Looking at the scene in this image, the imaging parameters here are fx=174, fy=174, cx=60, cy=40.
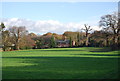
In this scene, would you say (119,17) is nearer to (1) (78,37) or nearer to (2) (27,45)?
(2) (27,45)

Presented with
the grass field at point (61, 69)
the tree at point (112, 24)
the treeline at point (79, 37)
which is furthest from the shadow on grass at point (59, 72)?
the tree at point (112, 24)

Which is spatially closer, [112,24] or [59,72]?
[59,72]

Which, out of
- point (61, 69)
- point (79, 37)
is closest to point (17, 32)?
point (79, 37)

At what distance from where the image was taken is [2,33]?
1543 inches

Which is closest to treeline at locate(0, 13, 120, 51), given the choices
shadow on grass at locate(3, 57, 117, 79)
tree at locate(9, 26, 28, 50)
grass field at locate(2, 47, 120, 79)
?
tree at locate(9, 26, 28, 50)

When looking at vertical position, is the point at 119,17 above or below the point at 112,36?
above

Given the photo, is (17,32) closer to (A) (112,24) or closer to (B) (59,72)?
(A) (112,24)

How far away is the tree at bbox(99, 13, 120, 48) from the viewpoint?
3284cm

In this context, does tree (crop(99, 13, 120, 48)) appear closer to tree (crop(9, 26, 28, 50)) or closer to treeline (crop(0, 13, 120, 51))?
treeline (crop(0, 13, 120, 51))

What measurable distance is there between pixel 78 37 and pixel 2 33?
29983 millimetres

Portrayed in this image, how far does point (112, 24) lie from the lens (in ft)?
111

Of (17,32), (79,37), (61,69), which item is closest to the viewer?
(61,69)

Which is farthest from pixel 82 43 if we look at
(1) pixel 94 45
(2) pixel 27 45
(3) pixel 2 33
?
(3) pixel 2 33

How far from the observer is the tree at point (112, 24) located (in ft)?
108
